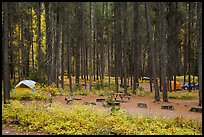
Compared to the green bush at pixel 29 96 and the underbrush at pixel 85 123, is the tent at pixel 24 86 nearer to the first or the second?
the green bush at pixel 29 96

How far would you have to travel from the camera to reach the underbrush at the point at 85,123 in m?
8.97

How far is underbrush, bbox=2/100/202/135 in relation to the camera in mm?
8969

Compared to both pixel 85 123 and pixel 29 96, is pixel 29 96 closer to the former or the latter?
pixel 29 96

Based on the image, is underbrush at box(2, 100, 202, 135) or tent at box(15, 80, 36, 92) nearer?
underbrush at box(2, 100, 202, 135)

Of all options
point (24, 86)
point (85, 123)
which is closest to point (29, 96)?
point (24, 86)

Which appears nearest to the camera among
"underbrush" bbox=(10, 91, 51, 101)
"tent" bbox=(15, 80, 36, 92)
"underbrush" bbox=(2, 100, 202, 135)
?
"underbrush" bbox=(2, 100, 202, 135)

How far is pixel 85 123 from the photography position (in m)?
9.50

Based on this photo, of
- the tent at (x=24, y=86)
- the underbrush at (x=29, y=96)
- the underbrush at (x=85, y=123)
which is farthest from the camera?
the tent at (x=24, y=86)

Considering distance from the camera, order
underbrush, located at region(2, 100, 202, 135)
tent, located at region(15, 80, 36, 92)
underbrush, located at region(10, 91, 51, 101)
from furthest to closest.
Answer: tent, located at region(15, 80, 36, 92) < underbrush, located at region(10, 91, 51, 101) < underbrush, located at region(2, 100, 202, 135)

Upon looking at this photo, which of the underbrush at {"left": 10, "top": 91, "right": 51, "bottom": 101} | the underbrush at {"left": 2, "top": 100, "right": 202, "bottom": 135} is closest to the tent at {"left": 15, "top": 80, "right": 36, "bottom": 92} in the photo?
the underbrush at {"left": 10, "top": 91, "right": 51, "bottom": 101}

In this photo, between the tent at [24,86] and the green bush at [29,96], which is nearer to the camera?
the green bush at [29,96]

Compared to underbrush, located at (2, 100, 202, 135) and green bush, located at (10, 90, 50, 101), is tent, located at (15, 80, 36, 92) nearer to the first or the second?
green bush, located at (10, 90, 50, 101)

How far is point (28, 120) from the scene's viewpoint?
9.91 m

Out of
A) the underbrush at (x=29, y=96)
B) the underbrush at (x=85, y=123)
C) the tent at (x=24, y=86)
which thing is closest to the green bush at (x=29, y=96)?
the underbrush at (x=29, y=96)
